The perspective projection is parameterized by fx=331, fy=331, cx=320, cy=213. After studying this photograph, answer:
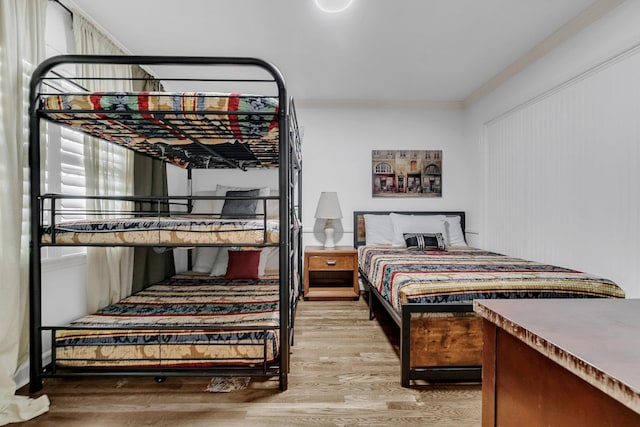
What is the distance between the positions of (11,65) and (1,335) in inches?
54.5

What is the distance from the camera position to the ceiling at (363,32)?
2246 mm

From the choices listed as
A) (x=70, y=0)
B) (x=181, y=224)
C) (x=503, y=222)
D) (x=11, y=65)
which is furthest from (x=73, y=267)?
(x=503, y=222)

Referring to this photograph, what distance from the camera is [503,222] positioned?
3.54 m

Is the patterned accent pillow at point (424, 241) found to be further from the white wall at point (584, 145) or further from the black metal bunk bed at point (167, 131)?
the black metal bunk bed at point (167, 131)

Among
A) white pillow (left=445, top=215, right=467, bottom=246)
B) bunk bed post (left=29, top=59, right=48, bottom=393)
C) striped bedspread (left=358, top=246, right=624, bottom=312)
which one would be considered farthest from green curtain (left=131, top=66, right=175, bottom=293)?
white pillow (left=445, top=215, right=467, bottom=246)

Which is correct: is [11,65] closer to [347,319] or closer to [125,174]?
[125,174]

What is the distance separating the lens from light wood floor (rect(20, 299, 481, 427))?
5.18ft

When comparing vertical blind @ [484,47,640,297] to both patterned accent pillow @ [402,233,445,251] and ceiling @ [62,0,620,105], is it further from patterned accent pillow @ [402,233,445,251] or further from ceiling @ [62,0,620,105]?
patterned accent pillow @ [402,233,445,251]

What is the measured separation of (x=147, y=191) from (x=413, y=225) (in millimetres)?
2825

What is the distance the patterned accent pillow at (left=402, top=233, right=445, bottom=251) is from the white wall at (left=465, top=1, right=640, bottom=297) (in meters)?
0.66

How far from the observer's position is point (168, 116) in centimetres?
175

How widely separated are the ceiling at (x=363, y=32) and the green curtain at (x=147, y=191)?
1.25ft

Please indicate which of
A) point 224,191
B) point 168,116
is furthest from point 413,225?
point 168,116

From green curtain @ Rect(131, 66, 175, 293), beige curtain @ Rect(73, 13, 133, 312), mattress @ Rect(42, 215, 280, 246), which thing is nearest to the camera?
mattress @ Rect(42, 215, 280, 246)
